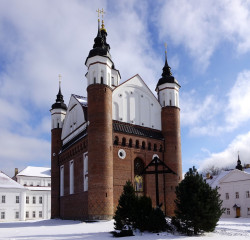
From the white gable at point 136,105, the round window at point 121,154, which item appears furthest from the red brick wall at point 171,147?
the round window at point 121,154

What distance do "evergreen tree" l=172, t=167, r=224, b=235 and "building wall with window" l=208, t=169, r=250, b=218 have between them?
31779 millimetres

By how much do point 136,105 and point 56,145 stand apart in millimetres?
13764

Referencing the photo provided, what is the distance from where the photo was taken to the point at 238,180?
5031cm

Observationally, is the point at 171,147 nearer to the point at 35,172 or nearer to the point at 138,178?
the point at 138,178

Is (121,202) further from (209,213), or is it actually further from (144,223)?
(209,213)

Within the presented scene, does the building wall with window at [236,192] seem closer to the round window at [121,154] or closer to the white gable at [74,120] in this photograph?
the round window at [121,154]

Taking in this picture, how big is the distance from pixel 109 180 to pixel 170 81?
550 inches

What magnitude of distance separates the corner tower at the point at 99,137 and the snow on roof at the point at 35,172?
40.3 m

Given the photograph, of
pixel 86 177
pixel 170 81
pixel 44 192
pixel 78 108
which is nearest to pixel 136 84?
pixel 170 81

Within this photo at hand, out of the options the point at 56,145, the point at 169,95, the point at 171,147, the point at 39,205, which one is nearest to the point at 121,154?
A: the point at 171,147

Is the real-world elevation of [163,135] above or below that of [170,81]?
below

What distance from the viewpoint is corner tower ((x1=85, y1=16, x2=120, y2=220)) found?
98.0 ft

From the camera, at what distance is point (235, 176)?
5103cm

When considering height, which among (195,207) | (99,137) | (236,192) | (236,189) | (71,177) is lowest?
(236,192)
